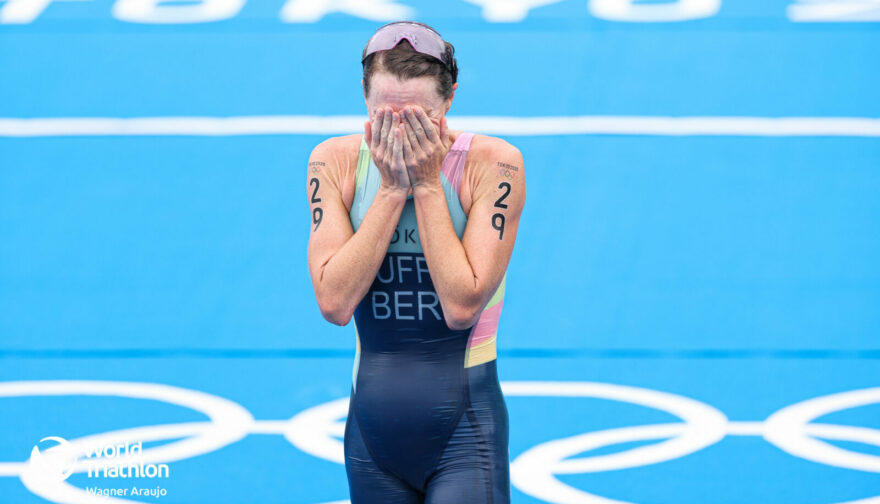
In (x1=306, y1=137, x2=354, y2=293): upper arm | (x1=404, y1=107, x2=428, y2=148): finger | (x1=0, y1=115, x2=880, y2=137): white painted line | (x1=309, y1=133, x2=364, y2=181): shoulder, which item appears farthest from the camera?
(x1=0, y1=115, x2=880, y2=137): white painted line

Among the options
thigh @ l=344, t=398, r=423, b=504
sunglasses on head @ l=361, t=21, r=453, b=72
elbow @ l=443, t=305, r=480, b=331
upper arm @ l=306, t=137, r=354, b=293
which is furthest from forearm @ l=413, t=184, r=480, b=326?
thigh @ l=344, t=398, r=423, b=504

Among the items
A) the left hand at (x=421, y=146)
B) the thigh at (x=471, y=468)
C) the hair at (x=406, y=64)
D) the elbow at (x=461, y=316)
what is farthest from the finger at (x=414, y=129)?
the thigh at (x=471, y=468)

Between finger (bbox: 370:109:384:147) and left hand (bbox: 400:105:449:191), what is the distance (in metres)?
0.06

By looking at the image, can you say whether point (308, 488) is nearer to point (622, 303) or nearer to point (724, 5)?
point (622, 303)

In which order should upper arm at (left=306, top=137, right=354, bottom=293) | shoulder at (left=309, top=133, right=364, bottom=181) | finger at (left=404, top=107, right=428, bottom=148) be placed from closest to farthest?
finger at (left=404, top=107, right=428, bottom=148) < upper arm at (left=306, top=137, right=354, bottom=293) < shoulder at (left=309, top=133, right=364, bottom=181)

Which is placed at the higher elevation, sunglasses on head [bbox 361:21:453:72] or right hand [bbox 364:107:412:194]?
sunglasses on head [bbox 361:21:453:72]

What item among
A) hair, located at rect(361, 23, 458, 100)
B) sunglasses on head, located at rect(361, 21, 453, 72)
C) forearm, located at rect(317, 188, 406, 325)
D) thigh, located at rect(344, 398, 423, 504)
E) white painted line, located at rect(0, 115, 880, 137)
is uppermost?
white painted line, located at rect(0, 115, 880, 137)

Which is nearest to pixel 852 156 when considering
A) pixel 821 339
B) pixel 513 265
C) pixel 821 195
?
pixel 821 195

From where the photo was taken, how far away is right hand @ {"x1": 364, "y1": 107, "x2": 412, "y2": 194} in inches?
91.7

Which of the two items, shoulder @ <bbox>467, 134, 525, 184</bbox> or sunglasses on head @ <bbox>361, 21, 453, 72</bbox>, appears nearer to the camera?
sunglasses on head @ <bbox>361, 21, 453, 72</bbox>

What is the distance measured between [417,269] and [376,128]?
386 millimetres

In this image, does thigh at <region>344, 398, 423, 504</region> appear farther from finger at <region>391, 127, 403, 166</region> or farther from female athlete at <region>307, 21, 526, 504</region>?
finger at <region>391, 127, 403, 166</region>

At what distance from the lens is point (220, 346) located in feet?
18.3

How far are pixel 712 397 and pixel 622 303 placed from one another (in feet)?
3.30
